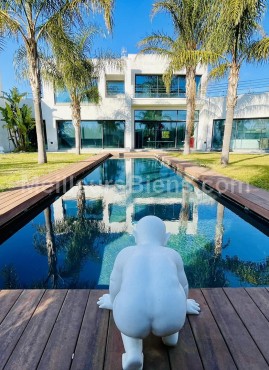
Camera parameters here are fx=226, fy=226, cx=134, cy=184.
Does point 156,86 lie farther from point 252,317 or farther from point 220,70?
point 252,317

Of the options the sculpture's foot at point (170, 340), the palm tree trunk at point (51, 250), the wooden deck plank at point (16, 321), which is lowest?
the palm tree trunk at point (51, 250)

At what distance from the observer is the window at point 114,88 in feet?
63.0

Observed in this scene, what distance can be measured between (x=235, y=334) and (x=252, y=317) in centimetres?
27

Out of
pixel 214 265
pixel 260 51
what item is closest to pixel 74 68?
pixel 260 51

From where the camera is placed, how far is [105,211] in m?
5.36

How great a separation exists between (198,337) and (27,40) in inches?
420

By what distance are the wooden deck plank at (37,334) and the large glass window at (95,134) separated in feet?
60.3

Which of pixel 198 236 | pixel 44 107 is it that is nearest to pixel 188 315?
pixel 198 236

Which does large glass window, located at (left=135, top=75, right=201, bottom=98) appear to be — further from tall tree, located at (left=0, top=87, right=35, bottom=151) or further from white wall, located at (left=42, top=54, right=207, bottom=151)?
tall tree, located at (left=0, top=87, right=35, bottom=151)

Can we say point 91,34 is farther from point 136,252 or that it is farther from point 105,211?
point 136,252

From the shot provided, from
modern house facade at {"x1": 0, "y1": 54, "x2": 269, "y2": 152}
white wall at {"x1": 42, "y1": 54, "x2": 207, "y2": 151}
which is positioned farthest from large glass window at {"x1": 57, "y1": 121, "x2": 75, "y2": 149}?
white wall at {"x1": 42, "y1": 54, "x2": 207, "y2": 151}

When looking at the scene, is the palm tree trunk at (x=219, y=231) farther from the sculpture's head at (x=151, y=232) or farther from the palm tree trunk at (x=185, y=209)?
the sculpture's head at (x=151, y=232)

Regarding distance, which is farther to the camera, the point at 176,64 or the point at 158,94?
the point at 158,94

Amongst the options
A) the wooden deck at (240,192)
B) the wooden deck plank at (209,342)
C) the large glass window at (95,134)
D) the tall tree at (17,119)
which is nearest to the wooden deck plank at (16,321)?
the wooden deck plank at (209,342)
